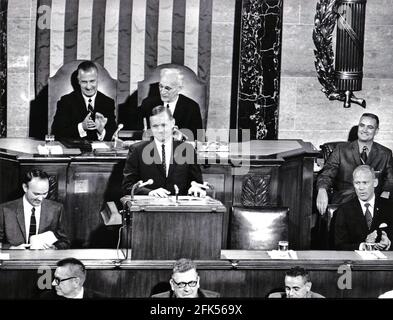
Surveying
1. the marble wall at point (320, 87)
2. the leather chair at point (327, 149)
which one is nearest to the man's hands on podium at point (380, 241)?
the leather chair at point (327, 149)

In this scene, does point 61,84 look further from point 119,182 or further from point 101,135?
point 119,182

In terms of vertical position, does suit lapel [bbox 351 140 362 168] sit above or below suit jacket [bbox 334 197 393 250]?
above

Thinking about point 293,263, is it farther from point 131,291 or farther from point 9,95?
point 9,95

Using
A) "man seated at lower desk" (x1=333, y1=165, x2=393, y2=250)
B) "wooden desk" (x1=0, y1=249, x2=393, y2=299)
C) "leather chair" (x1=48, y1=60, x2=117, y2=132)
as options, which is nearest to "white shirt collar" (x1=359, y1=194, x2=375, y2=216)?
"man seated at lower desk" (x1=333, y1=165, x2=393, y2=250)

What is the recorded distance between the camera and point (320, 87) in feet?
34.4

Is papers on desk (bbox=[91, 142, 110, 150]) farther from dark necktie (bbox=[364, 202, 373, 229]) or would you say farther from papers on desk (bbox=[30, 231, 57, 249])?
dark necktie (bbox=[364, 202, 373, 229])

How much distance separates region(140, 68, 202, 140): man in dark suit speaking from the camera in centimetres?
903

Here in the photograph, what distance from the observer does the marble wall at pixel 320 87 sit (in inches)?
412

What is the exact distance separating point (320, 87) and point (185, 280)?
5046 millimetres

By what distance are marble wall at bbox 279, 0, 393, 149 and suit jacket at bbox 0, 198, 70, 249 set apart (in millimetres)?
4105

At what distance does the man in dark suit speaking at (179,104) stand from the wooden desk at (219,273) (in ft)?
8.68

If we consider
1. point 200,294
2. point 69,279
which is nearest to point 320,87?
point 200,294

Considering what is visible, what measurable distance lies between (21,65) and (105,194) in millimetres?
2685

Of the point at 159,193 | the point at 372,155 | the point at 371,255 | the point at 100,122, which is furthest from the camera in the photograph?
the point at 100,122
